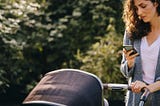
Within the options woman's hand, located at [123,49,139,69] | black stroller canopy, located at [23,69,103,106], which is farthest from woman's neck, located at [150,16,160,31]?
black stroller canopy, located at [23,69,103,106]

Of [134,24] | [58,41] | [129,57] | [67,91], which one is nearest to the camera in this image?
[67,91]

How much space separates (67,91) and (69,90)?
17 mm

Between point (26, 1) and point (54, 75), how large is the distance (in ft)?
11.5

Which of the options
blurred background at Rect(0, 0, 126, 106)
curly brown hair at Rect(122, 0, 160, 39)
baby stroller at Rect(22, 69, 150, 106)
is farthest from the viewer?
blurred background at Rect(0, 0, 126, 106)

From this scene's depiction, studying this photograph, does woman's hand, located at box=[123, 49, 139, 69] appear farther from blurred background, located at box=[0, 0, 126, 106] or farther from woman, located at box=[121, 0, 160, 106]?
blurred background, located at box=[0, 0, 126, 106]

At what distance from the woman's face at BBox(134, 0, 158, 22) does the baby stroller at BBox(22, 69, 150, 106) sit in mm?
424

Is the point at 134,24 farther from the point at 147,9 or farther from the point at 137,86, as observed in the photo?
the point at 137,86

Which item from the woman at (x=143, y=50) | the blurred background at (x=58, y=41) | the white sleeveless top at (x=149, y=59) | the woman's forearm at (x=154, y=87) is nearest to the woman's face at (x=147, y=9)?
the woman at (x=143, y=50)

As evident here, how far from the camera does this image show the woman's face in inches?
119

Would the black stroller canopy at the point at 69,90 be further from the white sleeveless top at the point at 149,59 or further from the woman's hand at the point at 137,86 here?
the white sleeveless top at the point at 149,59

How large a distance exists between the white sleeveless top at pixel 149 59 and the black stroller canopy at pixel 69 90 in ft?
1.04

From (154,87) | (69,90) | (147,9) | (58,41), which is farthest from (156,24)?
(58,41)

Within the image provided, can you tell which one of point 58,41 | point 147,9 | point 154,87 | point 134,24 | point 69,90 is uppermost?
point 147,9

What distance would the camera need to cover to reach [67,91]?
2682 mm
